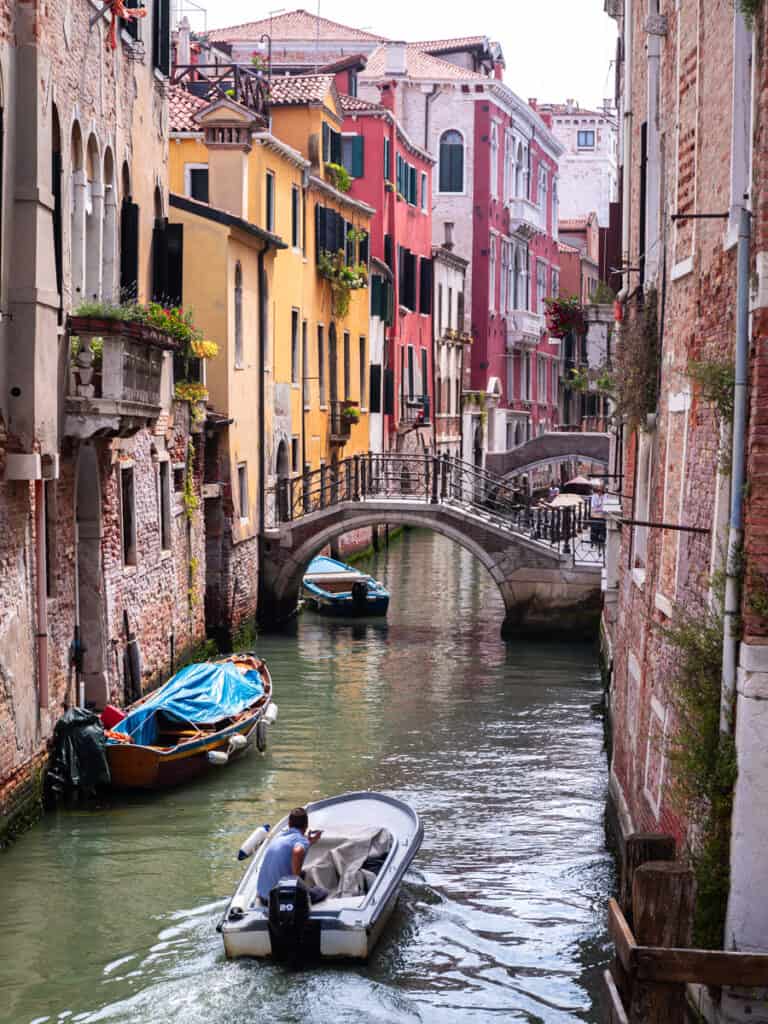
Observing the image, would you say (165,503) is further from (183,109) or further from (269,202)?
(183,109)

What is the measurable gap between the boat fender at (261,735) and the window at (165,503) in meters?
3.60

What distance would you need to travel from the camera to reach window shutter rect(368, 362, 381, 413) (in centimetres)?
3531

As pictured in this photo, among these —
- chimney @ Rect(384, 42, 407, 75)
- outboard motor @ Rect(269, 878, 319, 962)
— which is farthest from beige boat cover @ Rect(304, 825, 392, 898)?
chimney @ Rect(384, 42, 407, 75)

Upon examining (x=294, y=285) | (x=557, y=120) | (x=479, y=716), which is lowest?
(x=479, y=716)

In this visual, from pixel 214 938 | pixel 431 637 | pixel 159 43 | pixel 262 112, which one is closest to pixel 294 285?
pixel 262 112

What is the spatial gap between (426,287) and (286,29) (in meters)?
8.45

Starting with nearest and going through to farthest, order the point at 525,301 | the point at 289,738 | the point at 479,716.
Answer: the point at 289,738
the point at 479,716
the point at 525,301

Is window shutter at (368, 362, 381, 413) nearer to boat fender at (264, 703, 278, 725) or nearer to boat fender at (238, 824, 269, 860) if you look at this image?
boat fender at (264, 703, 278, 725)

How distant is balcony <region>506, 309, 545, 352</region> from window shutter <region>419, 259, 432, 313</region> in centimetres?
739

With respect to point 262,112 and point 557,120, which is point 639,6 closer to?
point 262,112

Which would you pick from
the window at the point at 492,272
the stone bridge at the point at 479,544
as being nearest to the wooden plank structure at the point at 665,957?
the stone bridge at the point at 479,544

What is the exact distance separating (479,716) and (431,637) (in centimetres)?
595

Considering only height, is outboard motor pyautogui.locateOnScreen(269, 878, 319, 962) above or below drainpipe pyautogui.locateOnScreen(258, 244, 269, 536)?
below

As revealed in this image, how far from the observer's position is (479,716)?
20.0 metres
